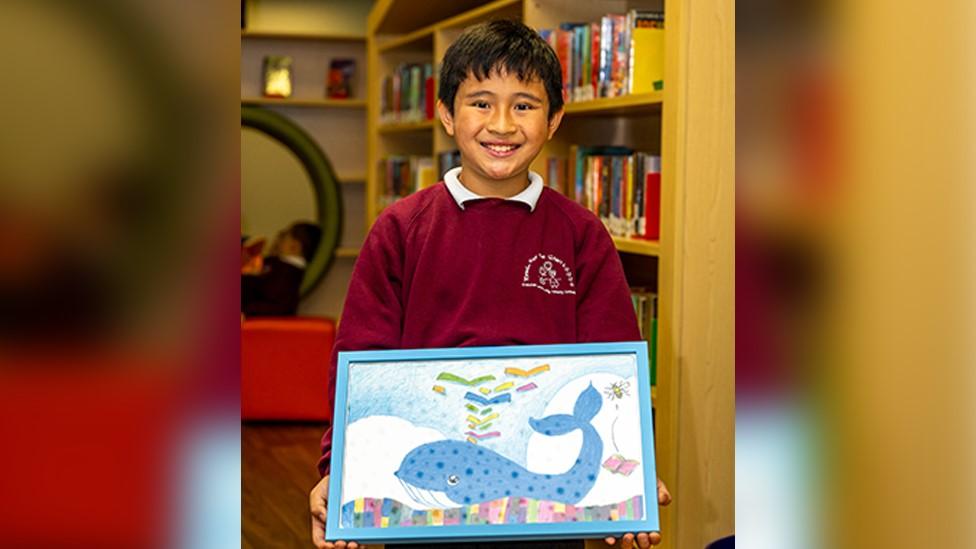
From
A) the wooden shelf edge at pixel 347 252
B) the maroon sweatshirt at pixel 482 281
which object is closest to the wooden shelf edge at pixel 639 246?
the maroon sweatshirt at pixel 482 281

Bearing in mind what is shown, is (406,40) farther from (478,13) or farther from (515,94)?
(515,94)

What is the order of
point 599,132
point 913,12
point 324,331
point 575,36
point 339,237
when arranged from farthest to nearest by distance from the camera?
1. point 339,237
2. point 324,331
3. point 599,132
4. point 575,36
5. point 913,12

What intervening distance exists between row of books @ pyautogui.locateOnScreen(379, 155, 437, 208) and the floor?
4.89 ft

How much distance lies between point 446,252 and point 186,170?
1.23m

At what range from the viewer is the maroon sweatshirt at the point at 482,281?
203cm

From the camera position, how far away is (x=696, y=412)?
3.00 metres

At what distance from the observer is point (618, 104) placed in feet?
11.2

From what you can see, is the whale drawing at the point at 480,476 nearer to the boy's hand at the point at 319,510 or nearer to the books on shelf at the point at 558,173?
the boy's hand at the point at 319,510

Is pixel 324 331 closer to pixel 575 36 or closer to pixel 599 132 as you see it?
pixel 599 132

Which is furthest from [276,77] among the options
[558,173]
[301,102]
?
[558,173]

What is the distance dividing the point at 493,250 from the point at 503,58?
0.34 metres

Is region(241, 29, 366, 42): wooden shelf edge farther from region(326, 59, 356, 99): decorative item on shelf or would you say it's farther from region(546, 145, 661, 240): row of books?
region(546, 145, 661, 240): row of books

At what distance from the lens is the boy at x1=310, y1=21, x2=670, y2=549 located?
203cm

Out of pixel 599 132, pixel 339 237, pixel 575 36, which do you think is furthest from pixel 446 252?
pixel 339 237
